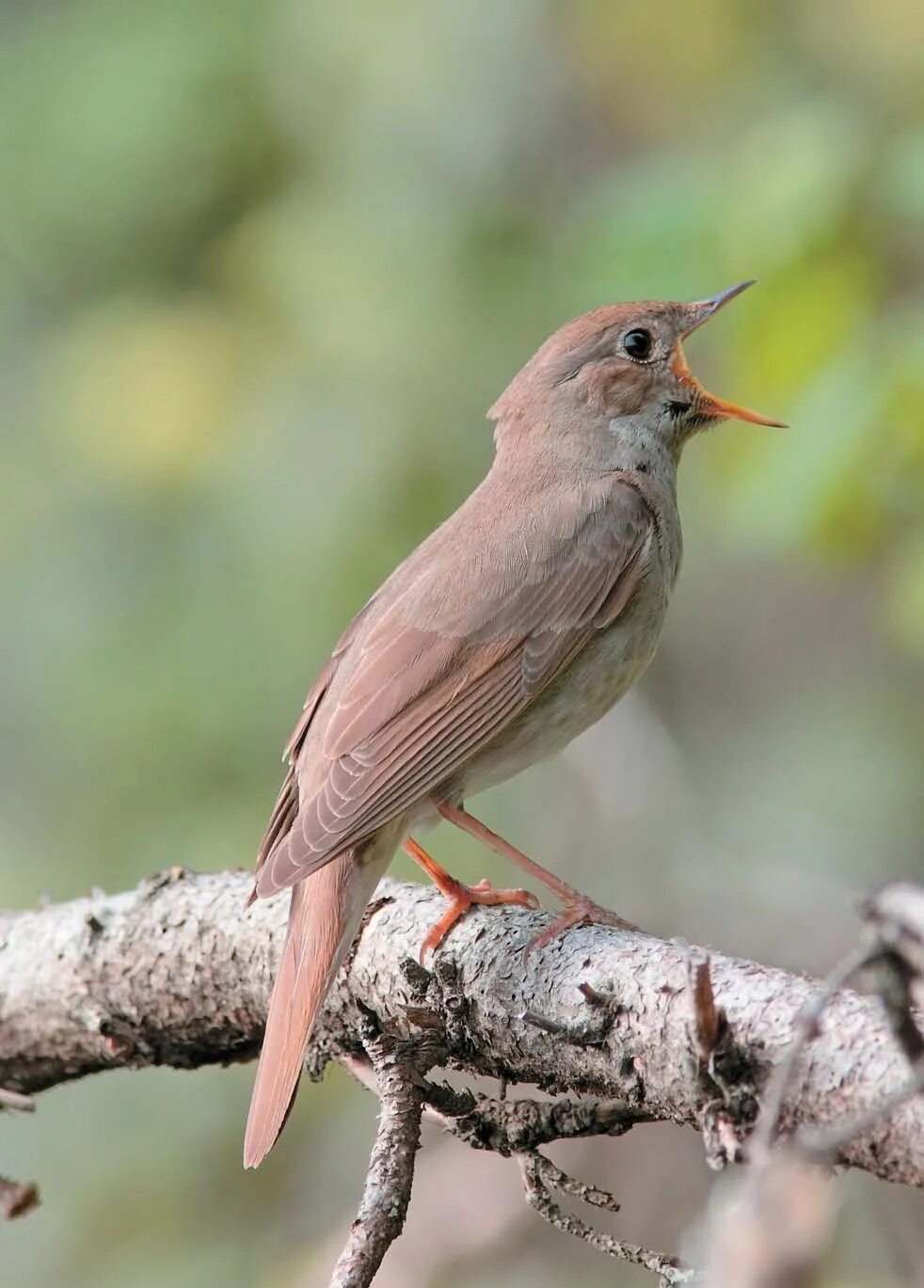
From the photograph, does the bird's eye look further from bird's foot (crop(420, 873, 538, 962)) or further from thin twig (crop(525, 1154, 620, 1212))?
thin twig (crop(525, 1154, 620, 1212))

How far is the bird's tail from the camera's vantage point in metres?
3.12

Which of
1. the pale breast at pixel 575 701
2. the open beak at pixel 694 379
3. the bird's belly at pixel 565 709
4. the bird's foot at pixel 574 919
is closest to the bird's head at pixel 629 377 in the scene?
the open beak at pixel 694 379

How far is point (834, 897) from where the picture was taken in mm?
4648

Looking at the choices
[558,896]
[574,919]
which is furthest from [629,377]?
[574,919]

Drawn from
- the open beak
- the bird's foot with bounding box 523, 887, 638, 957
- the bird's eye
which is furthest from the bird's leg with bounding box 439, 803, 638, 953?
the bird's eye

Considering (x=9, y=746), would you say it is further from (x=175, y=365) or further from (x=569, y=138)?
(x=569, y=138)

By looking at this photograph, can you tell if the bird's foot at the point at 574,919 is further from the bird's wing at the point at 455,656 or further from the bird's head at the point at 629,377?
the bird's head at the point at 629,377

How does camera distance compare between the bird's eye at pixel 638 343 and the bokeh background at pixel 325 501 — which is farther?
the bokeh background at pixel 325 501

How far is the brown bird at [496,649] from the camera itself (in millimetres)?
3449

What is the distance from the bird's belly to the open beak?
72 centimetres

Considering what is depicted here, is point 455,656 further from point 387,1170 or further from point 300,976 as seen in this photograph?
point 387,1170

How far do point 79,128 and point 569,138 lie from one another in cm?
206

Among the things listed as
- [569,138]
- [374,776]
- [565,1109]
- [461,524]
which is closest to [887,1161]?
[565,1109]

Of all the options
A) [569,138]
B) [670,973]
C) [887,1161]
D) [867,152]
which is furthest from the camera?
[569,138]
